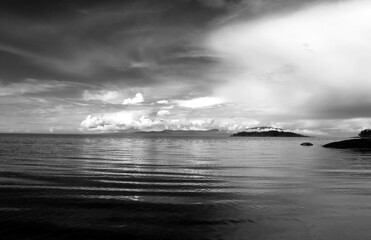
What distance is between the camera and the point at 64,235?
15.0 metres

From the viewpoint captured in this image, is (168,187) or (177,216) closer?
(177,216)

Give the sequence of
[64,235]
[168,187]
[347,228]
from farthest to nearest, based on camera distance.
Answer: [168,187] < [347,228] < [64,235]

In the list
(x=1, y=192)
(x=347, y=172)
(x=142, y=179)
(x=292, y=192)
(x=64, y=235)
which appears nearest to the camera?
(x=64, y=235)

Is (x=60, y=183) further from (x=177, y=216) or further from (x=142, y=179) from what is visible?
(x=177, y=216)

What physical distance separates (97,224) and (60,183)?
47.5 feet

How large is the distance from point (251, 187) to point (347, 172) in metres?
20.5

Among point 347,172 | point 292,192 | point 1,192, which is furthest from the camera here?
point 347,172

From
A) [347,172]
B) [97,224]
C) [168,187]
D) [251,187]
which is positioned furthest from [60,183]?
[347,172]

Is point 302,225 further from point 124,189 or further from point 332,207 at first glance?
point 124,189

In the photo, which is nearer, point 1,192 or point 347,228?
point 347,228

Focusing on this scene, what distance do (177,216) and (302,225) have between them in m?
7.71

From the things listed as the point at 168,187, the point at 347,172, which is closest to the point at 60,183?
the point at 168,187

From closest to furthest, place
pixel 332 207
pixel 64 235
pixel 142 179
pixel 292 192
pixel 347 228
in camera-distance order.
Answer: pixel 64 235
pixel 347 228
pixel 332 207
pixel 292 192
pixel 142 179

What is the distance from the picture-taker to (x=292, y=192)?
2636 centimetres
